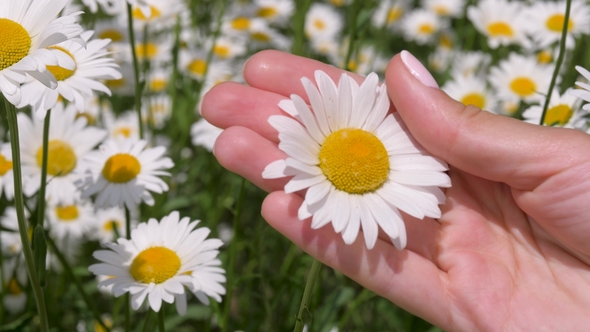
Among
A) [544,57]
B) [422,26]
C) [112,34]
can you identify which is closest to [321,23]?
[422,26]

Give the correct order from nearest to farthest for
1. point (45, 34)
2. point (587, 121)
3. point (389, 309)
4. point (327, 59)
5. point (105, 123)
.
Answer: point (45, 34) < point (587, 121) < point (389, 309) < point (105, 123) < point (327, 59)

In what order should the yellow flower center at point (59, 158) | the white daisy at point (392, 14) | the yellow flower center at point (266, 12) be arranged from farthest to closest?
the white daisy at point (392, 14) → the yellow flower center at point (266, 12) → the yellow flower center at point (59, 158)

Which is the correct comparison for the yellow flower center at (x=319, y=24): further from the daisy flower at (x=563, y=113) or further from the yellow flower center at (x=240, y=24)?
the daisy flower at (x=563, y=113)

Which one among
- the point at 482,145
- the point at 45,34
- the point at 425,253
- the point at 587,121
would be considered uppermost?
the point at 45,34

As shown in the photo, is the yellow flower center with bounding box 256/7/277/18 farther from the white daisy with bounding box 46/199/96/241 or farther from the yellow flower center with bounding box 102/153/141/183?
the yellow flower center with bounding box 102/153/141/183

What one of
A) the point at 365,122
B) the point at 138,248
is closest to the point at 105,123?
the point at 138,248

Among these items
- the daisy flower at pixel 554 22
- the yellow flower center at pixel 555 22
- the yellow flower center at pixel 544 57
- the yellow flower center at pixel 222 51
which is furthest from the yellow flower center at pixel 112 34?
the yellow flower center at pixel 544 57

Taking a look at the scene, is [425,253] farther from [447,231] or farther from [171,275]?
[171,275]
